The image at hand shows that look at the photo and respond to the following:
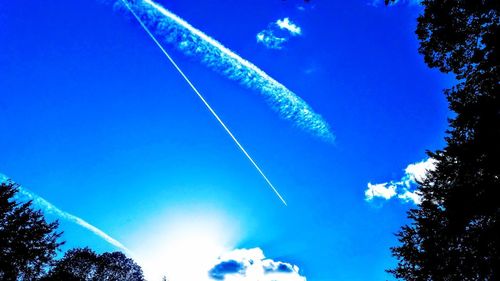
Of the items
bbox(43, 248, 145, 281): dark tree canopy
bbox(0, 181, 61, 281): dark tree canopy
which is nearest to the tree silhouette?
bbox(0, 181, 61, 281): dark tree canopy

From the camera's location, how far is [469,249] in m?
13.2

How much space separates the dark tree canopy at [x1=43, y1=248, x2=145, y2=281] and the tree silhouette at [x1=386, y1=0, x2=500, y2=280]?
133ft

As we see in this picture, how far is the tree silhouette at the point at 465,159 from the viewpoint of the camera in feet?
29.2

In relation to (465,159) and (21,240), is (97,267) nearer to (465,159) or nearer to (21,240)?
(21,240)

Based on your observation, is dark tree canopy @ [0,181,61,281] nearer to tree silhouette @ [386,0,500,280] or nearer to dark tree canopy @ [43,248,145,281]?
dark tree canopy @ [43,248,145,281]

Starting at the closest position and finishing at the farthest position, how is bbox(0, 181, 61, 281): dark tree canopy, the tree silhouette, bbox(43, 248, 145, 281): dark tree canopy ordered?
the tree silhouette, bbox(0, 181, 61, 281): dark tree canopy, bbox(43, 248, 145, 281): dark tree canopy

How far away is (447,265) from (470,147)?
8.11m

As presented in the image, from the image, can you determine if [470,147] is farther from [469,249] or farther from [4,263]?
[4,263]

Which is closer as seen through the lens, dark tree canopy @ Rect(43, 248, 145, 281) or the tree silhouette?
the tree silhouette

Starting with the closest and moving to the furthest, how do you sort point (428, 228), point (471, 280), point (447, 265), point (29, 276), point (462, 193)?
point (462, 193), point (471, 280), point (447, 265), point (428, 228), point (29, 276)

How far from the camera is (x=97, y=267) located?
3919cm

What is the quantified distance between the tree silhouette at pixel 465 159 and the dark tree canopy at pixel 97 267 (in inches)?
1592

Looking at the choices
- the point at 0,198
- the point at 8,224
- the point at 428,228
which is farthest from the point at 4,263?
the point at 428,228

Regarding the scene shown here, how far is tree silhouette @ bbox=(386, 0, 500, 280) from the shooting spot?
29.2 ft
